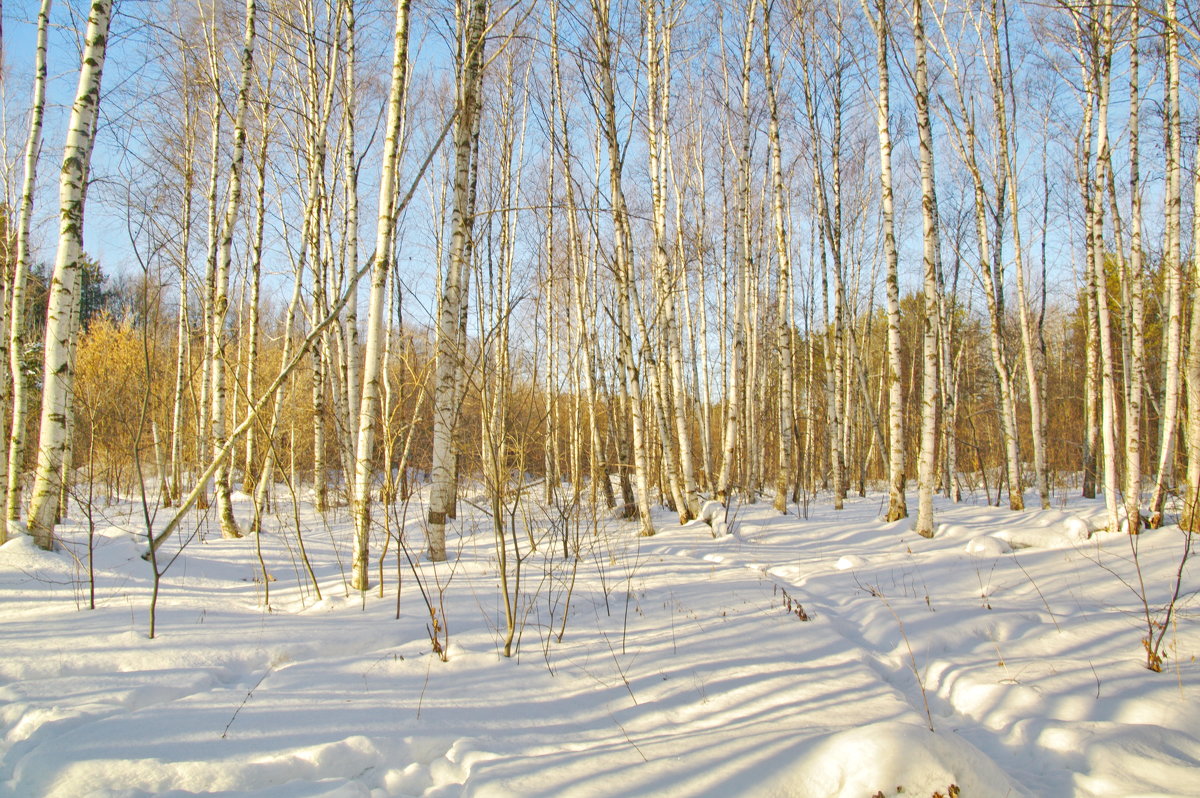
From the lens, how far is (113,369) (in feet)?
50.1

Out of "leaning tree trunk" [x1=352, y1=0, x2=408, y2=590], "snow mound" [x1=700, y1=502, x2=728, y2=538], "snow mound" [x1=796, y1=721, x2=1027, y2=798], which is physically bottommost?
"snow mound" [x1=700, y1=502, x2=728, y2=538]

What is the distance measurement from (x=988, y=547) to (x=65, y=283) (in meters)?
8.70

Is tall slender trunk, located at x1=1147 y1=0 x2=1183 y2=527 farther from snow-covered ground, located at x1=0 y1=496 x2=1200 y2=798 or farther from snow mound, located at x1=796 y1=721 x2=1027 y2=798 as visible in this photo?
snow mound, located at x1=796 y1=721 x2=1027 y2=798

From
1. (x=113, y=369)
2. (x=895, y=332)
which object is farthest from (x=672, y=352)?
(x=113, y=369)

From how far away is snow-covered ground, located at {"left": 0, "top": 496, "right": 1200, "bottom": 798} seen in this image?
210 cm

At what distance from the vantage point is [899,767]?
1.98 m

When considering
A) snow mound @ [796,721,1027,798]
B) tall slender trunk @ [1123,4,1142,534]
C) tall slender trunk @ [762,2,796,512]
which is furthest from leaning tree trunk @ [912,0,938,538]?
snow mound @ [796,721,1027,798]

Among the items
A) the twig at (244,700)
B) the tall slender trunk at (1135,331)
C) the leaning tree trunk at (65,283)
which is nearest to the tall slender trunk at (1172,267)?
the tall slender trunk at (1135,331)

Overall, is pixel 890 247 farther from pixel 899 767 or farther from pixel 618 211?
pixel 899 767

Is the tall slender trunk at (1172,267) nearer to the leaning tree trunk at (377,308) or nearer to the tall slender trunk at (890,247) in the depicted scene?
the tall slender trunk at (890,247)

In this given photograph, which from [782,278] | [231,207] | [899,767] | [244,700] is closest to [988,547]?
[899,767]

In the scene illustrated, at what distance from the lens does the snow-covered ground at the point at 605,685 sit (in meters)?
2.10

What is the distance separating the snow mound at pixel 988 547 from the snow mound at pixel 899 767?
458 centimetres

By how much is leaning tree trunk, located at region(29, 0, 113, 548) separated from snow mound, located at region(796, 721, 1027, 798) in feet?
18.7
